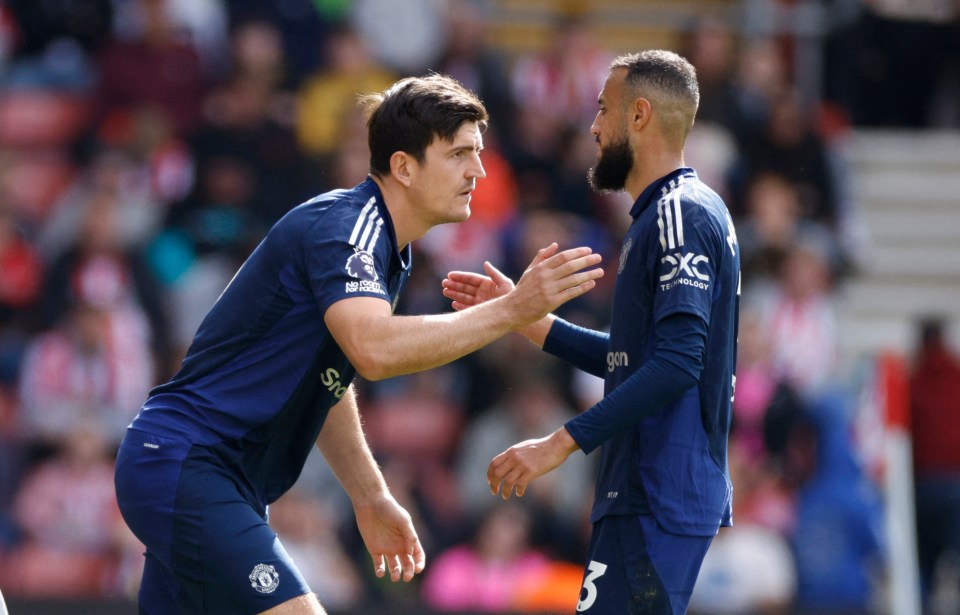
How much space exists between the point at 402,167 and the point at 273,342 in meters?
0.82

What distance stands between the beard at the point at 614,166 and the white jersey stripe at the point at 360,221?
0.87m

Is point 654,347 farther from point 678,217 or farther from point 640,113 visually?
point 640,113

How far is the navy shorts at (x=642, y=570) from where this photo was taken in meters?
4.87

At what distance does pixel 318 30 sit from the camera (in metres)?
12.5

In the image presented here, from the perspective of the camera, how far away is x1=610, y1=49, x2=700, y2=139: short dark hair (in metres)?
5.28

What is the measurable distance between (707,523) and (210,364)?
71.8 inches

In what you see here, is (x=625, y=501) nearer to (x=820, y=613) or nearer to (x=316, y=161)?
(x=820, y=613)

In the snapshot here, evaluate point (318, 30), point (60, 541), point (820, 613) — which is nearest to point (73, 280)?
point (60, 541)

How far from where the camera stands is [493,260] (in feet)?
36.4

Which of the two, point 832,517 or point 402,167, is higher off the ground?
point 402,167

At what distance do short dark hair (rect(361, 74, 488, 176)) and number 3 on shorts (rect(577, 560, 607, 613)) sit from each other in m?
1.60

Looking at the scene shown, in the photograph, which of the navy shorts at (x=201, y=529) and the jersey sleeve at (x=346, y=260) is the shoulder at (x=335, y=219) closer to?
the jersey sleeve at (x=346, y=260)

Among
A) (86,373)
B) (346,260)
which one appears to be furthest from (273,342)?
(86,373)

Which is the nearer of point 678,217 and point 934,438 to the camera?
point 678,217
